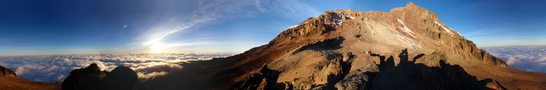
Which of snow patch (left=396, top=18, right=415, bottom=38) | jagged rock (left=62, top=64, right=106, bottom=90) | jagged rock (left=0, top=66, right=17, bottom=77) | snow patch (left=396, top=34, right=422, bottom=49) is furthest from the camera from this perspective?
snow patch (left=396, top=18, right=415, bottom=38)

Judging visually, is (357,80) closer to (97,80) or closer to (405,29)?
(97,80)

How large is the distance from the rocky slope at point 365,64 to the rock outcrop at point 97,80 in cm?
413

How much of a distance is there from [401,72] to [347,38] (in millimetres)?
26237

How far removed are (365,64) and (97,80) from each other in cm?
4721

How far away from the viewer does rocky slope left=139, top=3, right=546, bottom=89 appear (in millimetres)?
55250

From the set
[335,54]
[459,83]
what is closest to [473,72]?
[459,83]

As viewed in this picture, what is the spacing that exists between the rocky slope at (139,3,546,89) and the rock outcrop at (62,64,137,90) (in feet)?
13.5

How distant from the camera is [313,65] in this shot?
59.8 meters

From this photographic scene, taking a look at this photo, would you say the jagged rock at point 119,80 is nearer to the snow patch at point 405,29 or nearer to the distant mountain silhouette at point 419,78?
the distant mountain silhouette at point 419,78

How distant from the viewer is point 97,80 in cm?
6531

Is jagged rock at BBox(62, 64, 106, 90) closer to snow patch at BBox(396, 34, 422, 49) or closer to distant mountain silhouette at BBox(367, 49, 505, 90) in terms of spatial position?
distant mountain silhouette at BBox(367, 49, 505, 90)

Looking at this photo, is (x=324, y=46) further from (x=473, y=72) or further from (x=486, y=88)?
(x=473, y=72)

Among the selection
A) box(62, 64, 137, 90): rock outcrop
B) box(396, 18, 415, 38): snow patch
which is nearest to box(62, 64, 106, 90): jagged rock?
box(62, 64, 137, 90): rock outcrop

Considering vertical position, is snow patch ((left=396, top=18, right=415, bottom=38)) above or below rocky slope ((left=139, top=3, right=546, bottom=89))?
above
